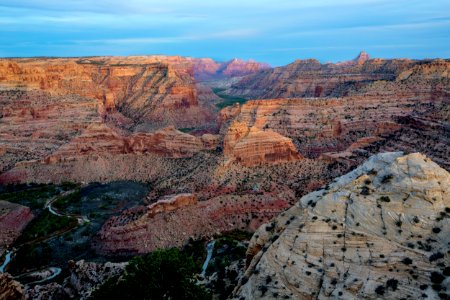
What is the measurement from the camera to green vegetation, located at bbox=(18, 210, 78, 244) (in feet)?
159

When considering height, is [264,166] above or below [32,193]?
above

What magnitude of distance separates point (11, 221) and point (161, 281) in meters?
32.3

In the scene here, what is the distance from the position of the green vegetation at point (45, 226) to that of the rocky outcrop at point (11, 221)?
770 mm

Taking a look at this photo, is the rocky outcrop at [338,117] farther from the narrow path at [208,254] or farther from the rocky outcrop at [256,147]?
the narrow path at [208,254]

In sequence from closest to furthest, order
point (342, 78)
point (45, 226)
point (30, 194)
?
point (45, 226)
point (30, 194)
point (342, 78)

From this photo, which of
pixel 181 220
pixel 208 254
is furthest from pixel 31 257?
pixel 208 254

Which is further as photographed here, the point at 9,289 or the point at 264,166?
the point at 264,166

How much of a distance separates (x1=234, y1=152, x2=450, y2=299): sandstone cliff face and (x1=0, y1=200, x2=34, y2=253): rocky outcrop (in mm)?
34196

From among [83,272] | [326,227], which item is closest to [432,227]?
[326,227]

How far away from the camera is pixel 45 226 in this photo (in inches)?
2010

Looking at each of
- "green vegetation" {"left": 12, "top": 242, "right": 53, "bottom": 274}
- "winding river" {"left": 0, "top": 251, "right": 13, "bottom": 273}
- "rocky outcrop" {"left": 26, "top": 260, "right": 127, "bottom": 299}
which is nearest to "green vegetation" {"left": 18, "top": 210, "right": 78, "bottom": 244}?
→ "winding river" {"left": 0, "top": 251, "right": 13, "bottom": 273}

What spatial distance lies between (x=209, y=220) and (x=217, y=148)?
74.1ft

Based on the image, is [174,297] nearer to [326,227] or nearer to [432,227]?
[326,227]

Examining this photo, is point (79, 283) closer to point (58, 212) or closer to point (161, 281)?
point (161, 281)
